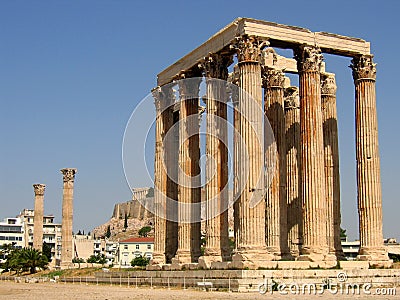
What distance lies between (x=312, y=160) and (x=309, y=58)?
6.62 metres

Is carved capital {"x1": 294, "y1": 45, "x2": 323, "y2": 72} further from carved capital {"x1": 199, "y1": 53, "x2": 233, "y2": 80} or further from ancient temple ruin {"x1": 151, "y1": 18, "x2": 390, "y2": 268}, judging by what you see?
carved capital {"x1": 199, "y1": 53, "x2": 233, "y2": 80}

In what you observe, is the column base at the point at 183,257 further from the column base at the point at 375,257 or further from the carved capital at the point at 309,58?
the carved capital at the point at 309,58

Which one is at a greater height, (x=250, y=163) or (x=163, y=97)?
(x=163, y=97)

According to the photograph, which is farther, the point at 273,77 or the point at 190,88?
the point at 190,88

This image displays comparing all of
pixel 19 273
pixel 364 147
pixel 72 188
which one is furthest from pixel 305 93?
pixel 19 273

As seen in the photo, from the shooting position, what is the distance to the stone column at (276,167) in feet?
150

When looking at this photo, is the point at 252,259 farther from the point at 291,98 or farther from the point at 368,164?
the point at 291,98

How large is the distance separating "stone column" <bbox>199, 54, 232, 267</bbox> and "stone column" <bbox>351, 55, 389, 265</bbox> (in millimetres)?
8699

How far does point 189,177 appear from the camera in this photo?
159ft

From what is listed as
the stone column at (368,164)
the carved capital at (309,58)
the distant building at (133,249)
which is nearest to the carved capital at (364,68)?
the stone column at (368,164)

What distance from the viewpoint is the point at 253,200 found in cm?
3869

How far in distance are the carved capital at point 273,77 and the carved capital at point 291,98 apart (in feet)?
9.08

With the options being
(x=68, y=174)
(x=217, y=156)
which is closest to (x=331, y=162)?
(x=217, y=156)

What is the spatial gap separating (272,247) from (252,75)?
40.9 ft
